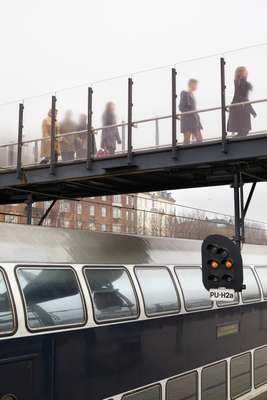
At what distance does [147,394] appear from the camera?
813 cm

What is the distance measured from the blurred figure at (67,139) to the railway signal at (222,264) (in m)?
6.36

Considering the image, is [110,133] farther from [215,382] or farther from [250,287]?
[215,382]

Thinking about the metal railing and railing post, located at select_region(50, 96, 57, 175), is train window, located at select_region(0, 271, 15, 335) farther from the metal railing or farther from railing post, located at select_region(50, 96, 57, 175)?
railing post, located at select_region(50, 96, 57, 175)

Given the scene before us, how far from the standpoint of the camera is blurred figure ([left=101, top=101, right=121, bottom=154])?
44.2 feet

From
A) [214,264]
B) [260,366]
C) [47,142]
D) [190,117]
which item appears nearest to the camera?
[214,264]

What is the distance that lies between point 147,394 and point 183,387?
3.48ft

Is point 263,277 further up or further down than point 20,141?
further down

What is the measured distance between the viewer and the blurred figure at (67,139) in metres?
14.2

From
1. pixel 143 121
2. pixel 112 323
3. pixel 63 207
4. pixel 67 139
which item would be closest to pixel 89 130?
pixel 67 139

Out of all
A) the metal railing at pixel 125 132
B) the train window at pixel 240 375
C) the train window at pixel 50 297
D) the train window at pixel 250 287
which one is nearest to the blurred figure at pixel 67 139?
the metal railing at pixel 125 132

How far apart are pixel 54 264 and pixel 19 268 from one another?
61 cm

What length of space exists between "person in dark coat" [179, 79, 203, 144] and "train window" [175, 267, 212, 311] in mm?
3528

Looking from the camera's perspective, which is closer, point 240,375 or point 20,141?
point 240,375

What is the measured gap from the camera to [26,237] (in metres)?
7.00
